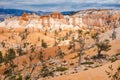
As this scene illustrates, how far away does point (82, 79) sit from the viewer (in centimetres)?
4900

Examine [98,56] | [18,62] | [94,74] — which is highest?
[94,74]

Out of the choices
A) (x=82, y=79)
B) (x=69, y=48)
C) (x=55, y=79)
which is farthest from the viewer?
(x=69, y=48)

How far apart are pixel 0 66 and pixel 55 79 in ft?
201

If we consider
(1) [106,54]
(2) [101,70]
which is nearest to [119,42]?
(1) [106,54]

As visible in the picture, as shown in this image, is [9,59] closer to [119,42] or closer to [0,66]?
[0,66]

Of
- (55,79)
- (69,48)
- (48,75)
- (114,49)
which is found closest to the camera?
(55,79)

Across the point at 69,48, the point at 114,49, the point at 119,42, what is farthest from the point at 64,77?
the point at 69,48

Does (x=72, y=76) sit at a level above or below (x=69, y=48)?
above

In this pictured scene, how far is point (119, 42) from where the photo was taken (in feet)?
342

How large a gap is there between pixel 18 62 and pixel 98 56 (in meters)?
40.3

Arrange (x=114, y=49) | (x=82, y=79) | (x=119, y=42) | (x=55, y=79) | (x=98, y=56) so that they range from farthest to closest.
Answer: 1. (x=119, y=42)
2. (x=114, y=49)
3. (x=98, y=56)
4. (x=55, y=79)
5. (x=82, y=79)

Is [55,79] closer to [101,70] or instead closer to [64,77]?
[64,77]

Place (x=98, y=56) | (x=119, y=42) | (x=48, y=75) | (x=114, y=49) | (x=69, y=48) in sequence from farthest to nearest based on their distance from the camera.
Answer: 1. (x=69, y=48)
2. (x=119, y=42)
3. (x=114, y=49)
4. (x=98, y=56)
5. (x=48, y=75)

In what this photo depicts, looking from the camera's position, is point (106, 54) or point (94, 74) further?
point (106, 54)
